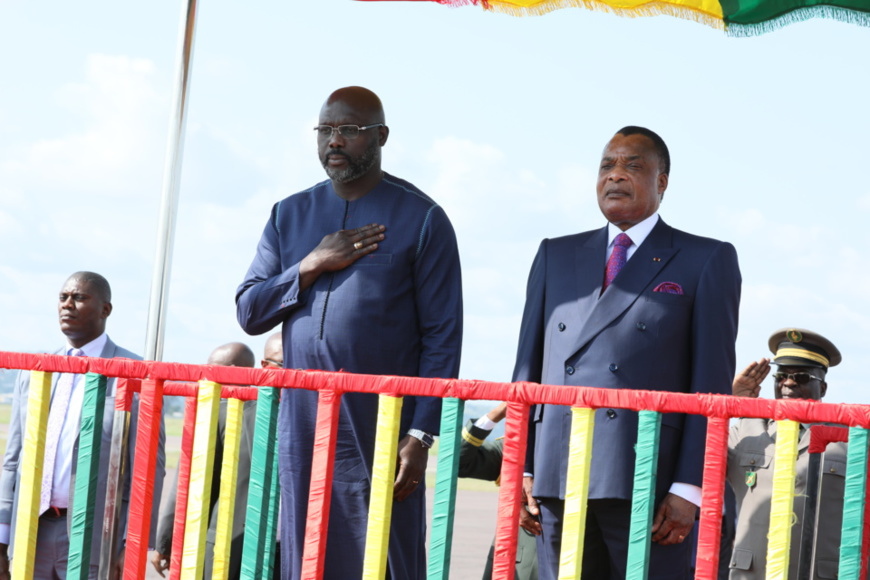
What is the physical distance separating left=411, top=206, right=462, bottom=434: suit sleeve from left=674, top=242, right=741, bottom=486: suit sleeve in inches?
34.4

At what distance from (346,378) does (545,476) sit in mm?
700

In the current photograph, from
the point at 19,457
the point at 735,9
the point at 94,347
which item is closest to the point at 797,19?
the point at 735,9

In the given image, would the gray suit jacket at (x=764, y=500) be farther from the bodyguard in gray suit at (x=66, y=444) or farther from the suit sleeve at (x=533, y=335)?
the bodyguard in gray suit at (x=66, y=444)

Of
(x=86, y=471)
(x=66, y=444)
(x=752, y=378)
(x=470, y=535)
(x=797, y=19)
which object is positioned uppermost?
(x=797, y=19)

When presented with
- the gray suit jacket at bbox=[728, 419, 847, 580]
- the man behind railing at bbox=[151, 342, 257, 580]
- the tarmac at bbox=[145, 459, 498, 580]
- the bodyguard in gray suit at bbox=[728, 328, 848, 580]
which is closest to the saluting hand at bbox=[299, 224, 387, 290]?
the man behind railing at bbox=[151, 342, 257, 580]

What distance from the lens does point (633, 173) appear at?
3.78 m

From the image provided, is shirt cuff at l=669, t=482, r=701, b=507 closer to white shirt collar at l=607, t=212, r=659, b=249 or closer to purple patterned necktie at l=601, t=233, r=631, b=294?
purple patterned necktie at l=601, t=233, r=631, b=294

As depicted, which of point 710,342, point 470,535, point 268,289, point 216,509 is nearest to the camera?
point 710,342

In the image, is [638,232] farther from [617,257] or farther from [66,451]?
[66,451]

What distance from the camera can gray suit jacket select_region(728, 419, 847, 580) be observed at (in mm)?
5102

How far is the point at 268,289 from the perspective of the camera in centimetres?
414

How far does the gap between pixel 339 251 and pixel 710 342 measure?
1.34m

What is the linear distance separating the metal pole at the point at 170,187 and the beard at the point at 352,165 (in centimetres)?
61

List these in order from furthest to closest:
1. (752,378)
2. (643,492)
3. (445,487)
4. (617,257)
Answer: (752,378) → (617,257) → (445,487) → (643,492)
